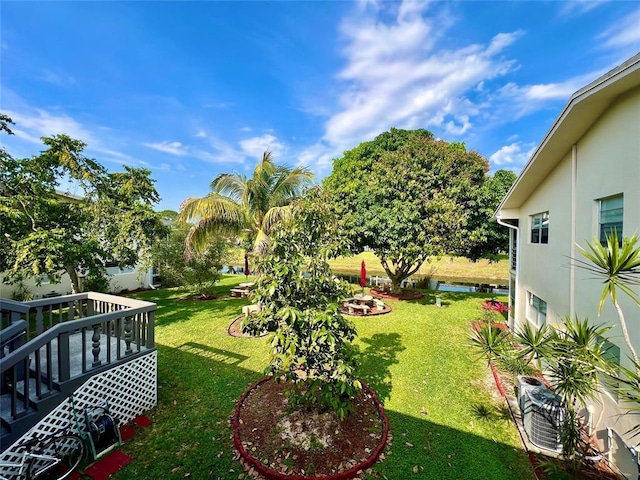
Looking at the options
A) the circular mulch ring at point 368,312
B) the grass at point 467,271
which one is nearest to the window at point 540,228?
the circular mulch ring at point 368,312

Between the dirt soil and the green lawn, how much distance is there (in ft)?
1.08

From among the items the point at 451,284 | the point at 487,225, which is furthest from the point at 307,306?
the point at 451,284

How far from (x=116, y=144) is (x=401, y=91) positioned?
45.3 ft

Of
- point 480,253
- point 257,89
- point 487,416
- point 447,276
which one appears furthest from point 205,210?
point 447,276

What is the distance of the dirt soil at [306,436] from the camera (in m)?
3.95

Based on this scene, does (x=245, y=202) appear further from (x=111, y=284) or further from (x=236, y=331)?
(x=111, y=284)

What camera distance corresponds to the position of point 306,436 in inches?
175

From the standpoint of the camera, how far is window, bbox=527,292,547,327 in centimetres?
772

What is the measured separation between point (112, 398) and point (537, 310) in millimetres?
11018

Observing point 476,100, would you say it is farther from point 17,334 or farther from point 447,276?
point 17,334

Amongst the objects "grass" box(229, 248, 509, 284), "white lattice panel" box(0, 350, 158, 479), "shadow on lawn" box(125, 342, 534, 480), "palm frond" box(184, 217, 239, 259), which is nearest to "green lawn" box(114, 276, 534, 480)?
"shadow on lawn" box(125, 342, 534, 480)

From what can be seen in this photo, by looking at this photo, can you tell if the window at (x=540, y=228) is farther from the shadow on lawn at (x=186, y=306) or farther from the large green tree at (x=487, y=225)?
the shadow on lawn at (x=186, y=306)

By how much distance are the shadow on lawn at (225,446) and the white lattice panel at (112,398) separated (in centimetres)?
43

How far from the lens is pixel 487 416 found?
5254mm
